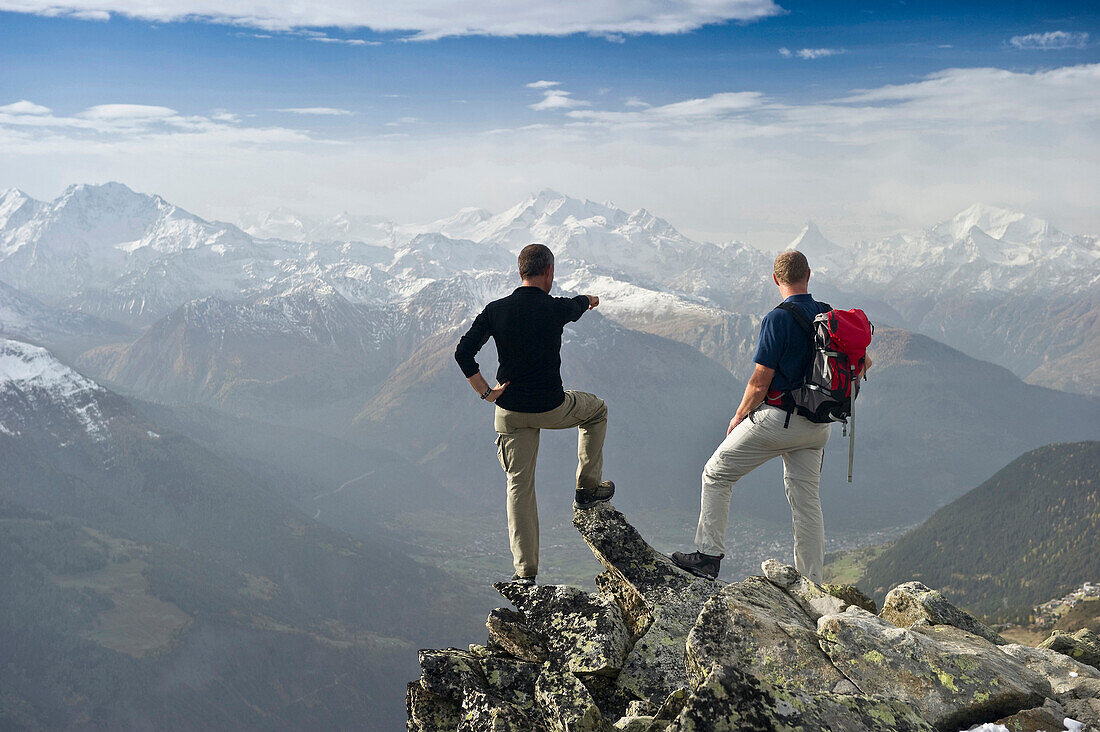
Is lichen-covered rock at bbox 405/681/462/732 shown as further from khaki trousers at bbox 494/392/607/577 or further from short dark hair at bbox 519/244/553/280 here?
short dark hair at bbox 519/244/553/280

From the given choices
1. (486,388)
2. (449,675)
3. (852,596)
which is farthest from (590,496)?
(852,596)

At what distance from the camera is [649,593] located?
1238 centimetres

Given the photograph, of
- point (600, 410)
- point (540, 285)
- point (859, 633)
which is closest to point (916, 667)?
point (859, 633)

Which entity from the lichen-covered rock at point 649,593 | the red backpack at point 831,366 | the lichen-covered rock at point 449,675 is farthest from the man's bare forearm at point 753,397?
the lichen-covered rock at point 449,675

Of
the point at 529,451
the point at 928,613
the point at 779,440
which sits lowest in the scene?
the point at 928,613

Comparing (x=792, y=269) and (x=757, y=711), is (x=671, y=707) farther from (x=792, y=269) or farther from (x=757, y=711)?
(x=792, y=269)

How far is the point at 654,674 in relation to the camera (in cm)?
1078

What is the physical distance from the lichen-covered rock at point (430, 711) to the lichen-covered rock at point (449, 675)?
0.12 metres

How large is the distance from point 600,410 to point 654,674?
196 inches

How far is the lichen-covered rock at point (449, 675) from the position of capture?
10773mm

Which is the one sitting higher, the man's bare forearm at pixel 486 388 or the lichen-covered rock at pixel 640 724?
the man's bare forearm at pixel 486 388

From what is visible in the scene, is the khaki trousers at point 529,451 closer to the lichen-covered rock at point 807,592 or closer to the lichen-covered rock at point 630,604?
the lichen-covered rock at point 630,604

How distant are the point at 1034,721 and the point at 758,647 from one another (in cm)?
310

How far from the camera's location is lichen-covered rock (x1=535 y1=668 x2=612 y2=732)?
30.6 ft
